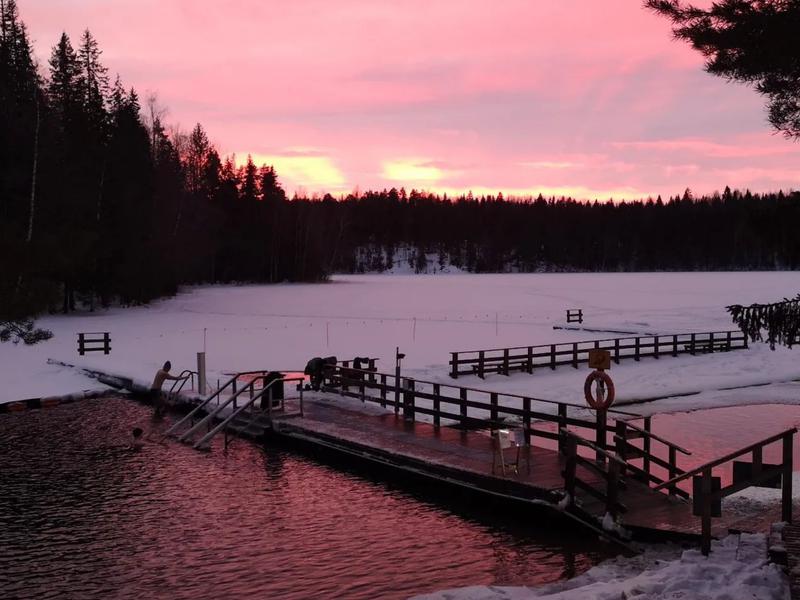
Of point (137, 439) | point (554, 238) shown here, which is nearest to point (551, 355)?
point (137, 439)

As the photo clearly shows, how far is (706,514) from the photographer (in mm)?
8844

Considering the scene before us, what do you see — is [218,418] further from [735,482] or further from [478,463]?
[735,482]

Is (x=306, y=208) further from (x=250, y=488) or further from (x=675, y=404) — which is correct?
(x=250, y=488)

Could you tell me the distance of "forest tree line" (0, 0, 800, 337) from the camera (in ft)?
52.2

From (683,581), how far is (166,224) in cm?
5792

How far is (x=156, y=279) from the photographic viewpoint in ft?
179

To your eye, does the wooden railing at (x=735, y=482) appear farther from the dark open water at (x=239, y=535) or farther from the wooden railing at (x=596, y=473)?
the dark open water at (x=239, y=535)

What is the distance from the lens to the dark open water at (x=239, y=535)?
9.27m

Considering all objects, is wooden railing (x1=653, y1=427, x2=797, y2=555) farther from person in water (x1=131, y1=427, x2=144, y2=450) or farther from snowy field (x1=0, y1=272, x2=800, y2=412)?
snowy field (x1=0, y1=272, x2=800, y2=412)

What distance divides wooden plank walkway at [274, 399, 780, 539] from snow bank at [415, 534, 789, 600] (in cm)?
97

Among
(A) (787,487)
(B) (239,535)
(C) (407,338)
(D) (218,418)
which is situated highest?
(A) (787,487)

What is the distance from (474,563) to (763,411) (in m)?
14.7

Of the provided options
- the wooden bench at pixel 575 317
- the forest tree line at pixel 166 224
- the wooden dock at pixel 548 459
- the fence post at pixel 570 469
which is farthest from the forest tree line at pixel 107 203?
the wooden bench at pixel 575 317

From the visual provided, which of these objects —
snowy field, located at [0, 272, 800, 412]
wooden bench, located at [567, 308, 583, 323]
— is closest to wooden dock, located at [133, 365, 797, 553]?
snowy field, located at [0, 272, 800, 412]
